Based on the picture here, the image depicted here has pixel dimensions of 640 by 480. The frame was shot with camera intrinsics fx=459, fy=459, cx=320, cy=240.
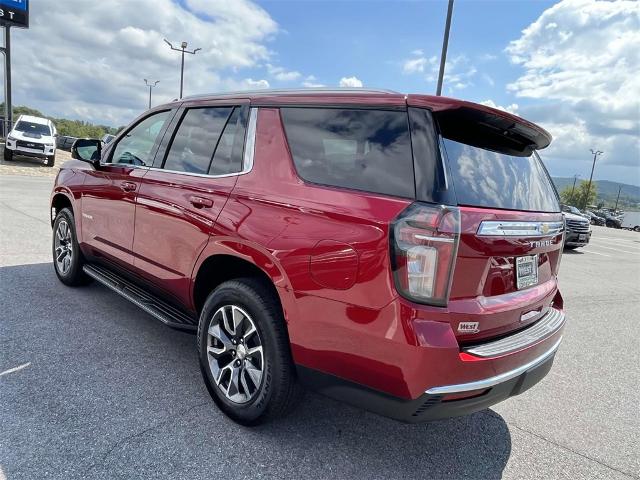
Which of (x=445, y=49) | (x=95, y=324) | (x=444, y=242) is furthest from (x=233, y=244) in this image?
(x=445, y=49)

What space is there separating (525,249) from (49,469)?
2.52 metres

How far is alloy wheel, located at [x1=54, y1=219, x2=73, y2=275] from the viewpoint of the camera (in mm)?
4695

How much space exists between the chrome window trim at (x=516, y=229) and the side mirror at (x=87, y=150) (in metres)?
3.65

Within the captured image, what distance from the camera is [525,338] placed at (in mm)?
2385

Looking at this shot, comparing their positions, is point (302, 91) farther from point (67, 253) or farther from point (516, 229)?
point (67, 253)

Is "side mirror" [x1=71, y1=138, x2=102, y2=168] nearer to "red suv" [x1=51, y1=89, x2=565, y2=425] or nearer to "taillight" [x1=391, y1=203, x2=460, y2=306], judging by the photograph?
"red suv" [x1=51, y1=89, x2=565, y2=425]

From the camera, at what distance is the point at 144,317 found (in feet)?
13.5

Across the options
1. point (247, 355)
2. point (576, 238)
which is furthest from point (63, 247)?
point (576, 238)

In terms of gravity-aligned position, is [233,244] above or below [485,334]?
above

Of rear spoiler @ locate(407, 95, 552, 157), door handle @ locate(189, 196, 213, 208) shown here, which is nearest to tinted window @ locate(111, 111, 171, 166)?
door handle @ locate(189, 196, 213, 208)

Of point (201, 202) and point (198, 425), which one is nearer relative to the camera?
point (198, 425)

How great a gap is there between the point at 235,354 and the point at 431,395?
1.19m

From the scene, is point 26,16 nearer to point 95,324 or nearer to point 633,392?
point 95,324

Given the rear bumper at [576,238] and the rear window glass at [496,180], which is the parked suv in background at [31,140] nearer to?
the rear bumper at [576,238]
